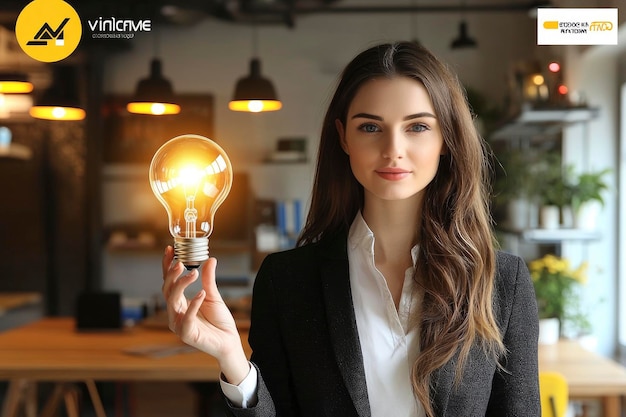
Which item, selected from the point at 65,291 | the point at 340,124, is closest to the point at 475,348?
the point at 340,124

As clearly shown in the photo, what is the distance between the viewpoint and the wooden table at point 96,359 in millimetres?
2189

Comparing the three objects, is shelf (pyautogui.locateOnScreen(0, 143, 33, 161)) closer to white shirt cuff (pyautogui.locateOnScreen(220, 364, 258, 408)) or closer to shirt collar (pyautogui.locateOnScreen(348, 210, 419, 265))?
shirt collar (pyautogui.locateOnScreen(348, 210, 419, 265))

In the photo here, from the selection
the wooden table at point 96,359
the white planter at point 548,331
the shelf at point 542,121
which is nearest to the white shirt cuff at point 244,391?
the wooden table at point 96,359

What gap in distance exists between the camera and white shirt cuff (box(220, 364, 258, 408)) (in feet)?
3.23

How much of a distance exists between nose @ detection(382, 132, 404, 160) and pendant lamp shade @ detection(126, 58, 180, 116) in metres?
0.71

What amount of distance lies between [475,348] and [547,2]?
1.94ft

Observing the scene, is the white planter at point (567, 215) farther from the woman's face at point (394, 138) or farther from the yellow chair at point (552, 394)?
the woman's face at point (394, 138)

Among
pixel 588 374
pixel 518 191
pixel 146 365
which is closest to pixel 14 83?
pixel 146 365

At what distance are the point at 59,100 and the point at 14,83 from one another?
0.84 ft

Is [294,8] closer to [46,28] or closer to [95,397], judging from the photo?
[95,397]

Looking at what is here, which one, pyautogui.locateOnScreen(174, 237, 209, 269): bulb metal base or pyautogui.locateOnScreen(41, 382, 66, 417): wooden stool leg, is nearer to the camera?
pyautogui.locateOnScreen(174, 237, 209, 269): bulb metal base

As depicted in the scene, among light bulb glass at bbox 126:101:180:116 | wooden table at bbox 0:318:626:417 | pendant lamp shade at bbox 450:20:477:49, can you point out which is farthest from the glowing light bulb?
pendant lamp shade at bbox 450:20:477:49

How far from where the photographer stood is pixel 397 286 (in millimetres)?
1139

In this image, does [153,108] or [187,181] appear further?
[153,108]
